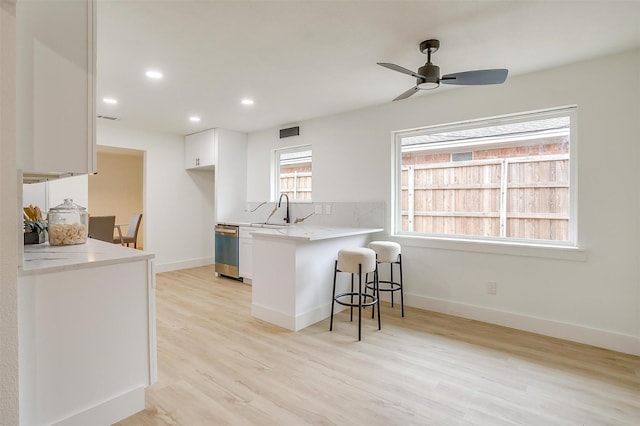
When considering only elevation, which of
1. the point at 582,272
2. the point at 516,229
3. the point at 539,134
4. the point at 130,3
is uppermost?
the point at 130,3

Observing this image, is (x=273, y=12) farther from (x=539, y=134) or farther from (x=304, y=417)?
(x=539, y=134)

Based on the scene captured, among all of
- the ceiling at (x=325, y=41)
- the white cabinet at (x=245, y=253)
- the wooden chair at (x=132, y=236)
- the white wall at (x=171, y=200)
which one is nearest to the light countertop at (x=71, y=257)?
the ceiling at (x=325, y=41)

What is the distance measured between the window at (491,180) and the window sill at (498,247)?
0.12m

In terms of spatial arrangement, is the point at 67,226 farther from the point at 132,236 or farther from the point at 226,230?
the point at 132,236

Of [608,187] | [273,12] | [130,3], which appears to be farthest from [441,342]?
[130,3]

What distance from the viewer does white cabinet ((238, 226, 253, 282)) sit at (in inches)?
185

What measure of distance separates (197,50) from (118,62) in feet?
2.48

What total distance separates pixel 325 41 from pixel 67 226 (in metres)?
2.20

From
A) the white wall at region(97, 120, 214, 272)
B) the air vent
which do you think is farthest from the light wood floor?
the air vent

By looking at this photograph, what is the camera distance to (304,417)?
5.87 feet

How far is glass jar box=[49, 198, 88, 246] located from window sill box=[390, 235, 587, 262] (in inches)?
117

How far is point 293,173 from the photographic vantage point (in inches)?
200

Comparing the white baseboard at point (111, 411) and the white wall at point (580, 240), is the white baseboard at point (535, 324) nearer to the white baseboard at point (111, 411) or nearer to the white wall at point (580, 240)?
the white wall at point (580, 240)

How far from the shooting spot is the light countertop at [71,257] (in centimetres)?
151
